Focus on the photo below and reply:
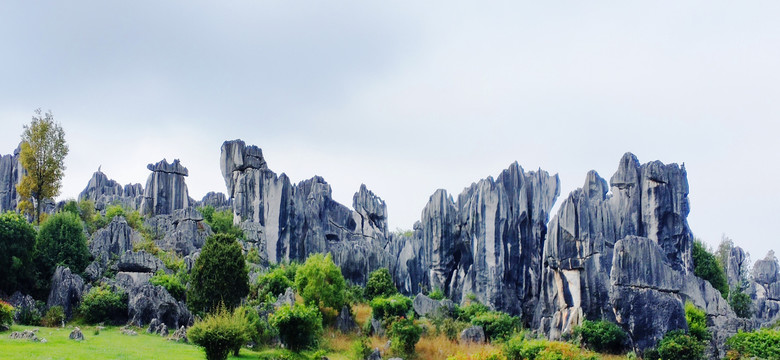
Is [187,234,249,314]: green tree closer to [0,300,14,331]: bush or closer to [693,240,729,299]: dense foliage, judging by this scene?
[0,300,14,331]: bush

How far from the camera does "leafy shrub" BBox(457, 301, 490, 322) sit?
35375mm

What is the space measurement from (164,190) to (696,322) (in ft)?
130

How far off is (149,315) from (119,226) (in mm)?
9585

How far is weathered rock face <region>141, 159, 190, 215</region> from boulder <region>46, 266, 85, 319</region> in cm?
2042

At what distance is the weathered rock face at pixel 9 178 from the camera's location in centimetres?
5741

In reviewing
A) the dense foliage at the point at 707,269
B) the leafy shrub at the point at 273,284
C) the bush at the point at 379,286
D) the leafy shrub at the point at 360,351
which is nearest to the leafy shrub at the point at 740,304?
the dense foliage at the point at 707,269

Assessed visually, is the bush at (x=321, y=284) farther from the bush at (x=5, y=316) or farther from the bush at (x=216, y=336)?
the bush at (x=5, y=316)

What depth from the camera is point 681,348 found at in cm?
2666

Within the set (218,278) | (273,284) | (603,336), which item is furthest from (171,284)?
(603,336)

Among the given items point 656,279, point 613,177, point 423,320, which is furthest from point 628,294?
point 613,177

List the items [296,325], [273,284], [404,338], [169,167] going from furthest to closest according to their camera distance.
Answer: [169,167] → [273,284] → [404,338] → [296,325]

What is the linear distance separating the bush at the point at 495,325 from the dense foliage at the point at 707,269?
1751cm

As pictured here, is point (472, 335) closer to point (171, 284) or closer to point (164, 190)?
point (171, 284)

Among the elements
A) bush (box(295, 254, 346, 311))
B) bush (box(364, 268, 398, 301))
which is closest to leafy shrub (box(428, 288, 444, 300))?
bush (box(364, 268, 398, 301))
